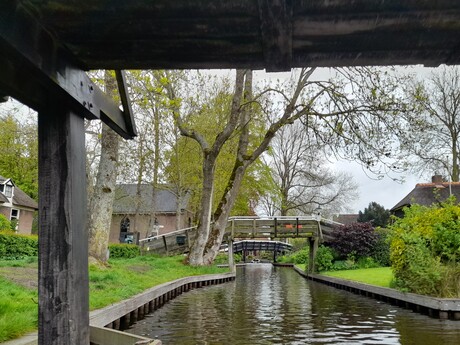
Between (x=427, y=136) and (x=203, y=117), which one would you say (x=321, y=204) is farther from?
(x=203, y=117)

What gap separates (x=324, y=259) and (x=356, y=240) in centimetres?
219

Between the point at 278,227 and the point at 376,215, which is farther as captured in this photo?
the point at 376,215

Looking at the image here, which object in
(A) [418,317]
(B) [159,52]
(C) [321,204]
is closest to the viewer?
(B) [159,52]

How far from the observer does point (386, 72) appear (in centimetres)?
1717

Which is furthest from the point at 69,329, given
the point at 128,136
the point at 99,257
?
the point at 99,257

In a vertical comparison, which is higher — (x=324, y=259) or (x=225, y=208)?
(x=225, y=208)

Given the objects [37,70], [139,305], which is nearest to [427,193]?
[139,305]

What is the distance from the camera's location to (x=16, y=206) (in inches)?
1362

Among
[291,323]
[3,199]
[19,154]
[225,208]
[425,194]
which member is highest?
[19,154]

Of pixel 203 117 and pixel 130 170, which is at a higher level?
pixel 203 117

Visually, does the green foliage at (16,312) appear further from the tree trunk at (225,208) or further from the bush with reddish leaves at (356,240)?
the bush with reddish leaves at (356,240)

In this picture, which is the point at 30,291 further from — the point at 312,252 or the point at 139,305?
the point at 312,252

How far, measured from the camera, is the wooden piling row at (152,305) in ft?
31.7

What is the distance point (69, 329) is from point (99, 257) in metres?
11.2
